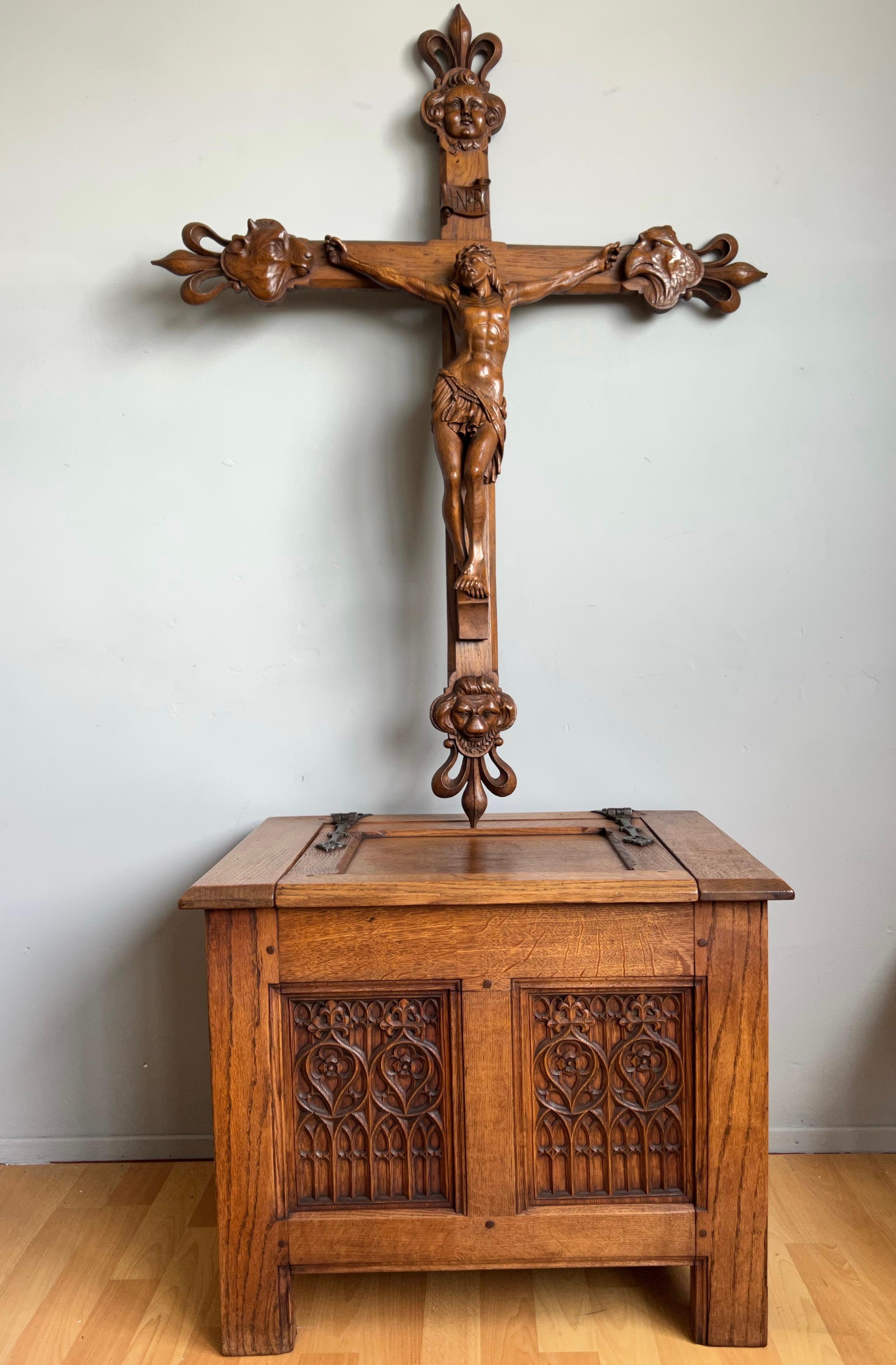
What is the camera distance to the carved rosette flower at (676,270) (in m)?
1.95

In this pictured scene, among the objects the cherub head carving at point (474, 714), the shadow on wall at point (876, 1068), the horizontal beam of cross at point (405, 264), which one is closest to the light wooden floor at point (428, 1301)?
the shadow on wall at point (876, 1068)

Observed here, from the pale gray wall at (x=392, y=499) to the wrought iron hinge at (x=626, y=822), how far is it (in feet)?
0.32

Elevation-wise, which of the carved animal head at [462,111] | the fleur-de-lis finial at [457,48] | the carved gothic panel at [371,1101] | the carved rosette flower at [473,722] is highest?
the fleur-de-lis finial at [457,48]

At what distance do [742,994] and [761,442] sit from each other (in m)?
1.11

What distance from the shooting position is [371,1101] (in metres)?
1.61

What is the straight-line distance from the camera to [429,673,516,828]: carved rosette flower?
183 cm

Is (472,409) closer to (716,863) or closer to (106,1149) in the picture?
(716,863)

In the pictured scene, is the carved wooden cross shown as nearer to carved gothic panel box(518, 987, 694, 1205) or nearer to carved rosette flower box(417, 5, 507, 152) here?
carved rosette flower box(417, 5, 507, 152)

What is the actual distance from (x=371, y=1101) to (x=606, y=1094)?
363 mm

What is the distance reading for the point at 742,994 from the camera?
156 centimetres

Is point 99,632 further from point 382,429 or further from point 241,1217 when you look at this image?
point 241,1217

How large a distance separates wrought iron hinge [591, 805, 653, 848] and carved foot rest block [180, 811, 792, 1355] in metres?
0.15

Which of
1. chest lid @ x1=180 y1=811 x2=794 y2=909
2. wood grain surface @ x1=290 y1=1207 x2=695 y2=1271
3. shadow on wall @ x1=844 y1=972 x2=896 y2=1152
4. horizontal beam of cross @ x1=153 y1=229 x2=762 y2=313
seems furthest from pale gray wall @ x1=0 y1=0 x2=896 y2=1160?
wood grain surface @ x1=290 y1=1207 x2=695 y2=1271

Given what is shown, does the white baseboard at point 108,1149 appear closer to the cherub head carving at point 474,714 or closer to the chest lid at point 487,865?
the chest lid at point 487,865
